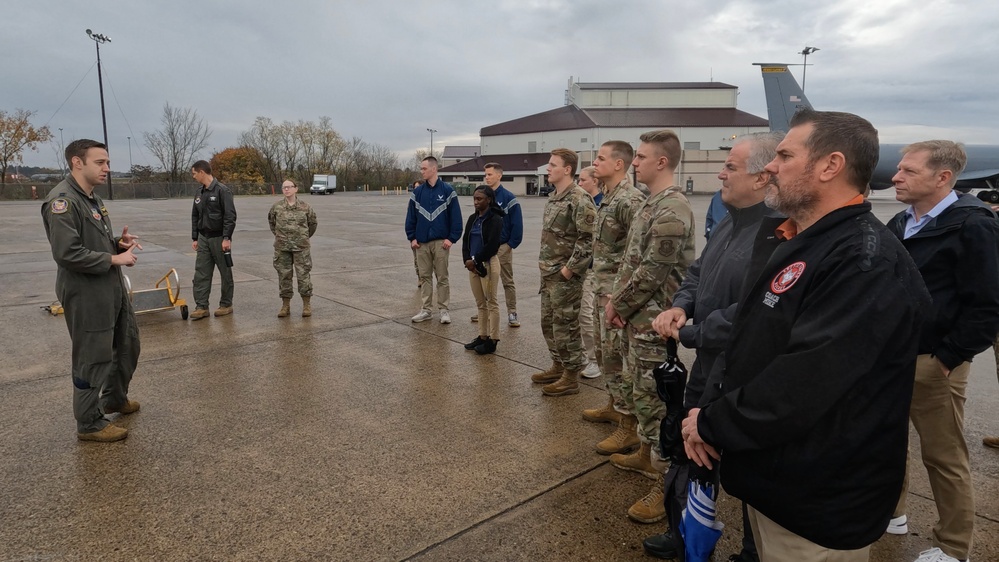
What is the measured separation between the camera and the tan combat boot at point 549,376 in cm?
508

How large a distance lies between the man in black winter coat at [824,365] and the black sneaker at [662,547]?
1039 millimetres

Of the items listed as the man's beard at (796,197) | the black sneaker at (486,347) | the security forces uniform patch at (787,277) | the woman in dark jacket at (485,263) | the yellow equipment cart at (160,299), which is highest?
the man's beard at (796,197)

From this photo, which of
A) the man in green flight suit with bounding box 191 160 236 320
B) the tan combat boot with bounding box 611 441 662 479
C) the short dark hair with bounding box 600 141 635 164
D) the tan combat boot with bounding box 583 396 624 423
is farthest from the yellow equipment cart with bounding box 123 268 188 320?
the tan combat boot with bounding box 611 441 662 479

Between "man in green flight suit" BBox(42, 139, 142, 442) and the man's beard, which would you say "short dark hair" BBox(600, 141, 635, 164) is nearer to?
the man's beard

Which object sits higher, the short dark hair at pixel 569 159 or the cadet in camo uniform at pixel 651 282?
the short dark hair at pixel 569 159

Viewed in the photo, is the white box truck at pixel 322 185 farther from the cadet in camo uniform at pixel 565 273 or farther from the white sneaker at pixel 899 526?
the white sneaker at pixel 899 526

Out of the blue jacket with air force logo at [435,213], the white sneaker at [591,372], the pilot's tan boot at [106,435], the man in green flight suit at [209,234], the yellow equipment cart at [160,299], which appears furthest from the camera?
the man in green flight suit at [209,234]

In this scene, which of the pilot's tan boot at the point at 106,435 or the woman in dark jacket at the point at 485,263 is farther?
the woman in dark jacket at the point at 485,263

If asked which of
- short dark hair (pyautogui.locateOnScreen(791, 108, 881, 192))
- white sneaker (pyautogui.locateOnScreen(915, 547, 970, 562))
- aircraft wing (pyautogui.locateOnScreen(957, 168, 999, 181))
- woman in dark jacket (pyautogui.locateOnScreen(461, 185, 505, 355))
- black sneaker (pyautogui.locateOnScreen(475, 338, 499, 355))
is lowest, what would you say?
white sneaker (pyautogui.locateOnScreen(915, 547, 970, 562))

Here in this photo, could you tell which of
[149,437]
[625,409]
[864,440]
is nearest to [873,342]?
A: [864,440]

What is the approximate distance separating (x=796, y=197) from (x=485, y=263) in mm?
4328

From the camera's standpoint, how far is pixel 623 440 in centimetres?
375

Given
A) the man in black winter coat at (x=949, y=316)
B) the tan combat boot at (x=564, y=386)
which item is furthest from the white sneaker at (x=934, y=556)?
the tan combat boot at (x=564, y=386)

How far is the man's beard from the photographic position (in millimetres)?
1688
